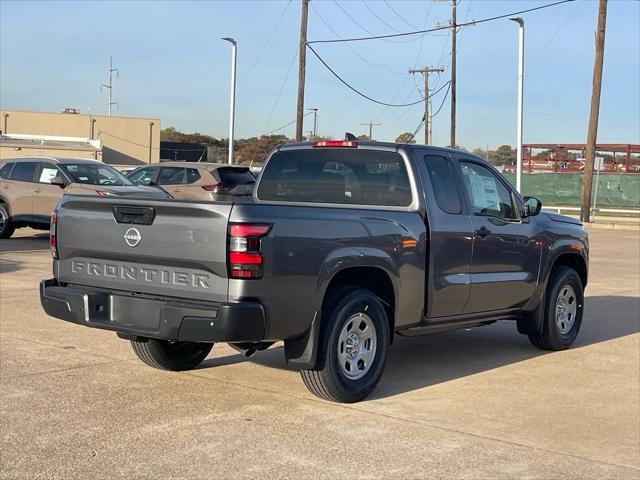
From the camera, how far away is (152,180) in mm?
19953

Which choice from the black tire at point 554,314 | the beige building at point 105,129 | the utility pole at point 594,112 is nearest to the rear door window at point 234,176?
the black tire at point 554,314

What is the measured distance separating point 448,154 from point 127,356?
3424 millimetres

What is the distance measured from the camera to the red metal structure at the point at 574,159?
60.1 m

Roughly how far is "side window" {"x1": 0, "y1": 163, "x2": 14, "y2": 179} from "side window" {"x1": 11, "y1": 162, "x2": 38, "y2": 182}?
4.5 inches

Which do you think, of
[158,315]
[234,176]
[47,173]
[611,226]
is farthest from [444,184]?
[611,226]

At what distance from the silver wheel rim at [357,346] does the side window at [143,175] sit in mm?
14191

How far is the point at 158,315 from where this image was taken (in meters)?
5.64

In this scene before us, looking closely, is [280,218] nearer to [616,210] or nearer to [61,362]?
[61,362]

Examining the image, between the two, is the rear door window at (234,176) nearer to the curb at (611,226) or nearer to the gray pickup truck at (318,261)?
the gray pickup truck at (318,261)

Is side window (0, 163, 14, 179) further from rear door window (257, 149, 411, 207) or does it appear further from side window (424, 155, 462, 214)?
side window (424, 155, 462, 214)

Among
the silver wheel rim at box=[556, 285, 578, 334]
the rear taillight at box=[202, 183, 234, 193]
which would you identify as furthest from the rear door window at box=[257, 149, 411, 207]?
the rear taillight at box=[202, 183, 234, 193]

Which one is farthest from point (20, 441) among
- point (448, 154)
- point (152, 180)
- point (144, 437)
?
point (152, 180)

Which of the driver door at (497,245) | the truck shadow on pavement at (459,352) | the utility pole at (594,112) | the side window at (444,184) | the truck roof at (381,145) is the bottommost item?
the truck shadow on pavement at (459,352)

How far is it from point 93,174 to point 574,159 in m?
56.9
